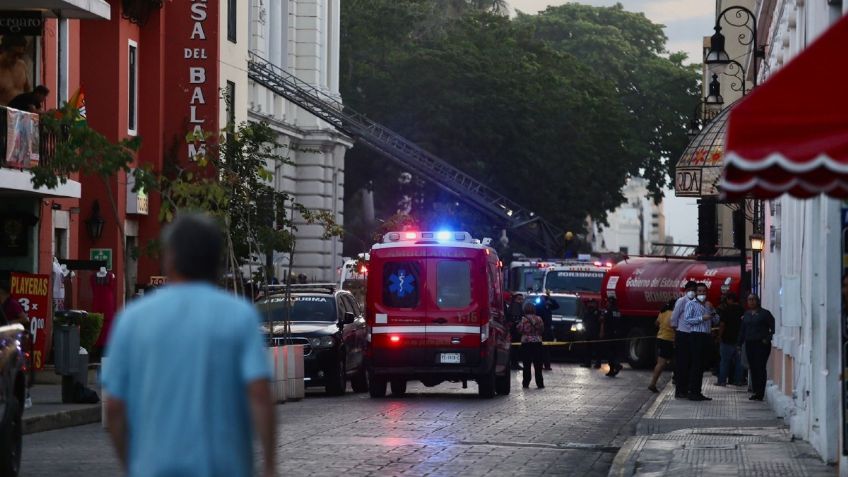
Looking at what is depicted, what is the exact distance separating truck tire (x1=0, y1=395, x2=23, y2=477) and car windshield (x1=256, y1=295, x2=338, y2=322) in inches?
589

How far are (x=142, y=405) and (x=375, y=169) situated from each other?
64.4 metres

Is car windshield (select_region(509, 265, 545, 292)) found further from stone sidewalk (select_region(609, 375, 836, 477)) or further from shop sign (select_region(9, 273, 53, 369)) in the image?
stone sidewalk (select_region(609, 375, 836, 477))

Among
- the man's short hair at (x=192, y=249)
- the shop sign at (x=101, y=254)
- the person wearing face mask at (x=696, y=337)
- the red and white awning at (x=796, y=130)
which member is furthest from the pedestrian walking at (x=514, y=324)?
the man's short hair at (x=192, y=249)

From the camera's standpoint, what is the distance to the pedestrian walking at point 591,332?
44594 mm

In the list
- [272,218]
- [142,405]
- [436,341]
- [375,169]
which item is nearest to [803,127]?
[142,405]

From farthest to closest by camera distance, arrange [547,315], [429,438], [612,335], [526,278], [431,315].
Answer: [526,278] < [612,335] < [547,315] < [431,315] < [429,438]

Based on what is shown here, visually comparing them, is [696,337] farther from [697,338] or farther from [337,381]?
[337,381]

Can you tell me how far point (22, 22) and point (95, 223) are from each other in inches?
290

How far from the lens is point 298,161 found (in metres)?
59.4

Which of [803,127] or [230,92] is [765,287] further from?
[803,127]

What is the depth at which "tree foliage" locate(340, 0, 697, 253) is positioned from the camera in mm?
69625

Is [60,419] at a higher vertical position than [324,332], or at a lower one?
lower

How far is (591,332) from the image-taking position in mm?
45438

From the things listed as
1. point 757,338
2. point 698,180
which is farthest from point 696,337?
point 698,180
